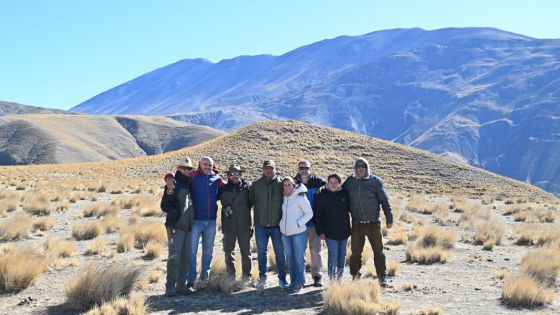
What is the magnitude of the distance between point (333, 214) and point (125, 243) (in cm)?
605

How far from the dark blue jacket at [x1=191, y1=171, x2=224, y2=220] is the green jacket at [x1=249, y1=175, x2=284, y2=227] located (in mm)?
785

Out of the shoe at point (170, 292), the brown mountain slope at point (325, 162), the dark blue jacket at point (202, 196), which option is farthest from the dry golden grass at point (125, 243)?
the brown mountain slope at point (325, 162)

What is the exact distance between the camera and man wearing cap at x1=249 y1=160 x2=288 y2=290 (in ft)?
31.2

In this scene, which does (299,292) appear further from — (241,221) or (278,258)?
(241,221)

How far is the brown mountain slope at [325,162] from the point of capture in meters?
45.3

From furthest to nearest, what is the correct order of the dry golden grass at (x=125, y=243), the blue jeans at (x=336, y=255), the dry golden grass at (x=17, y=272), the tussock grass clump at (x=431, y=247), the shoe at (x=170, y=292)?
the dry golden grass at (x=125, y=243), the tussock grass clump at (x=431, y=247), the blue jeans at (x=336, y=255), the dry golden grass at (x=17, y=272), the shoe at (x=170, y=292)

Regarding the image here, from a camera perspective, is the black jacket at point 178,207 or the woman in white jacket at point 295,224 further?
the woman in white jacket at point 295,224

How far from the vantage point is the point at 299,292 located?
9.41 m

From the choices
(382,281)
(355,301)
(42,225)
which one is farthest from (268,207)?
(42,225)

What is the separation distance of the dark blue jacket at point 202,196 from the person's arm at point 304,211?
1.45m

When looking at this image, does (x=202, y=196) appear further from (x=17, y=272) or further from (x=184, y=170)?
(x=17, y=272)

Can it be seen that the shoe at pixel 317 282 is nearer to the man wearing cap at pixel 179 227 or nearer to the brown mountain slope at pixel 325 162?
the man wearing cap at pixel 179 227

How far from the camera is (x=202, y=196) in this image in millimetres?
9383

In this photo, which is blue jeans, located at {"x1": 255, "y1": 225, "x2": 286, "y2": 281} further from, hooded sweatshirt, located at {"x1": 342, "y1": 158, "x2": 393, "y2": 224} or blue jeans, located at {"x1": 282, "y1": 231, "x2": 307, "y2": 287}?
hooded sweatshirt, located at {"x1": 342, "y1": 158, "x2": 393, "y2": 224}
